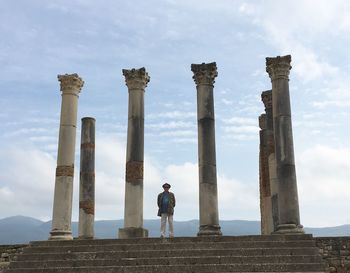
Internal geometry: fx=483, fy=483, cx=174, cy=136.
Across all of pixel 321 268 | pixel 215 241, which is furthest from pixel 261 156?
pixel 321 268

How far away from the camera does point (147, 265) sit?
16969 millimetres

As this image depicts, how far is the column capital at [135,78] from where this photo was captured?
79.6 ft

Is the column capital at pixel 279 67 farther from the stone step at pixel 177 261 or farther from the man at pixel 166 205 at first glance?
the stone step at pixel 177 261

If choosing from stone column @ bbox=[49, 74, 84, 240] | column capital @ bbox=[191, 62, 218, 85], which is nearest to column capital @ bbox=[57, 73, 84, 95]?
stone column @ bbox=[49, 74, 84, 240]

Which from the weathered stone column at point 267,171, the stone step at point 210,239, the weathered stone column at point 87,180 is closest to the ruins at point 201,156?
the weathered stone column at point 267,171

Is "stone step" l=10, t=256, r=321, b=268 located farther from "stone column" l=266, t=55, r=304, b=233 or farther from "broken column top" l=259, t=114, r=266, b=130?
"broken column top" l=259, t=114, r=266, b=130

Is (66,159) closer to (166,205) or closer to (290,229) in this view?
(166,205)

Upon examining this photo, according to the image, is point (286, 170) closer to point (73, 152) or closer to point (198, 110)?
point (198, 110)

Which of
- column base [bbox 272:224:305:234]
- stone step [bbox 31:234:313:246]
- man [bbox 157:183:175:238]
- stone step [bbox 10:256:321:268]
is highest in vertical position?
man [bbox 157:183:175:238]

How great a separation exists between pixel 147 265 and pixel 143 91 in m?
10.1

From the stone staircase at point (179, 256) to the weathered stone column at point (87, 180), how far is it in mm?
7230

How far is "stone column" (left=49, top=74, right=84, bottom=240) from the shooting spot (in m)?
22.8

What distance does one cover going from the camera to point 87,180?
2736cm

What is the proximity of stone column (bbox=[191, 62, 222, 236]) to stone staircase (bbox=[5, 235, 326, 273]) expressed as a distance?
10.6 feet
